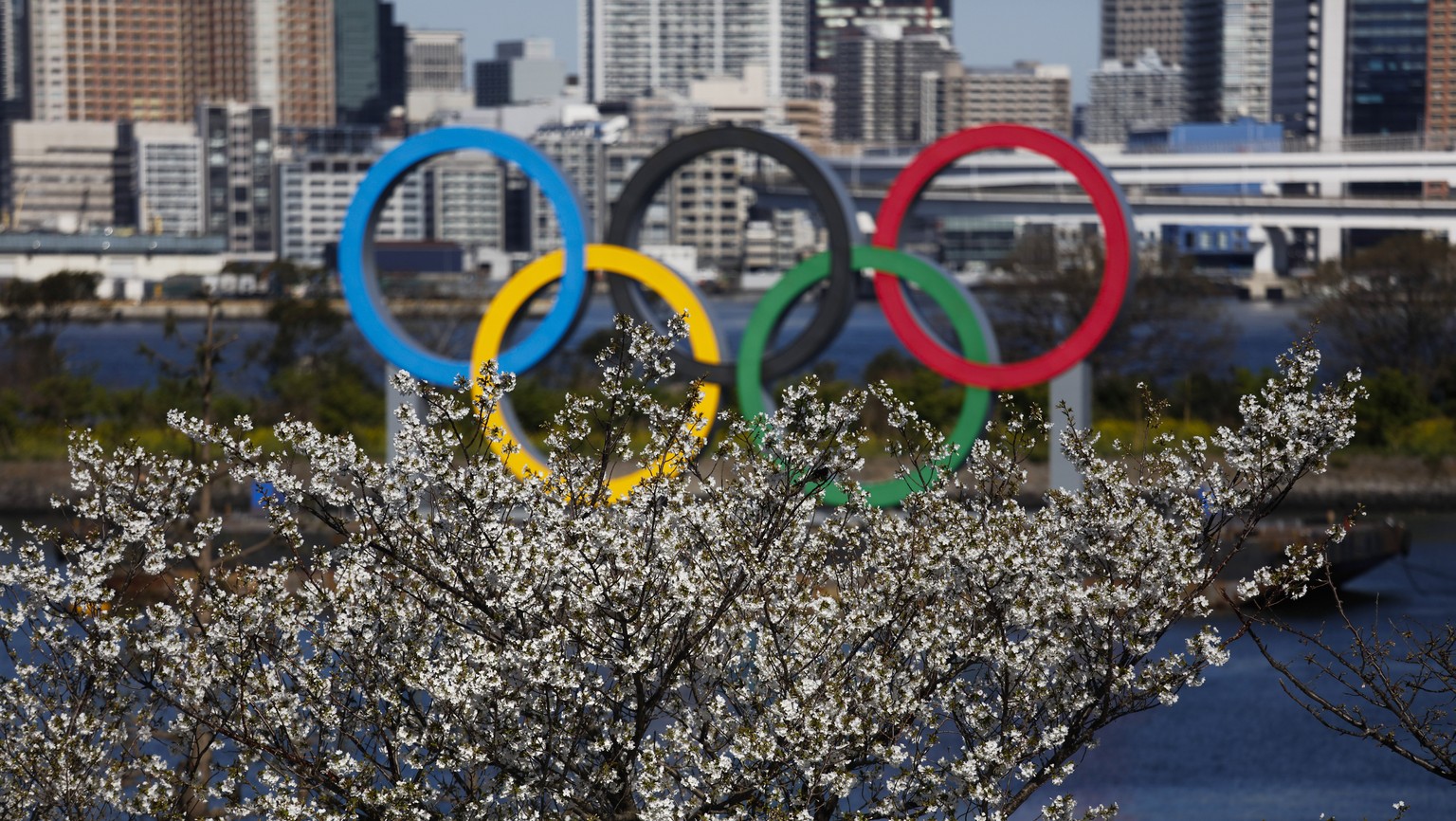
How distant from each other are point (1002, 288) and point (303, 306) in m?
17.5

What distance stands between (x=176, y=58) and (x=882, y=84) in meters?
67.8

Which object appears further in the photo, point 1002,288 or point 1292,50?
point 1292,50

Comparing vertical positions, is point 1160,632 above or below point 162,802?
above

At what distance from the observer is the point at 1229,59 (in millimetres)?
165000

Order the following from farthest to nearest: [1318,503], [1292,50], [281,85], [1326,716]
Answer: [281,85] → [1292,50] → [1318,503] → [1326,716]

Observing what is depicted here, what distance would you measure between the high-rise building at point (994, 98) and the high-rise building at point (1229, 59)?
1910 cm

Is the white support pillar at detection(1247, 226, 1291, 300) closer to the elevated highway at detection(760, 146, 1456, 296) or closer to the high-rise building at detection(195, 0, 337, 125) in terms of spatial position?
the elevated highway at detection(760, 146, 1456, 296)

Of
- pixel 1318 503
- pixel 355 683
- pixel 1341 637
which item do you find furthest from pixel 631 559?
pixel 1318 503

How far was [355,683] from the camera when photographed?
732 centimetres

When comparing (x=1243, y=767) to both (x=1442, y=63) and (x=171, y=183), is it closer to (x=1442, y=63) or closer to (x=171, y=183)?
(x=1442, y=63)

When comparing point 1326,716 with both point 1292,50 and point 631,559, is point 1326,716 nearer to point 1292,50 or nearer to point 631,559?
point 631,559

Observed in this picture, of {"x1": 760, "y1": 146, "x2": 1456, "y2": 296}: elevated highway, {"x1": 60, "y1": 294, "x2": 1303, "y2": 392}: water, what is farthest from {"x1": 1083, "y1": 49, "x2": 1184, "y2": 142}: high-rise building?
{"x1": 760, "y1": 146, "x2": 1456, "y2": 296}: elevated highway

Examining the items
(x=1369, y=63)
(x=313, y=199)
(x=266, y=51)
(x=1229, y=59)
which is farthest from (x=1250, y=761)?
(x=1229, y=59)

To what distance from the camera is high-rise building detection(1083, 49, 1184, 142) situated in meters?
190
